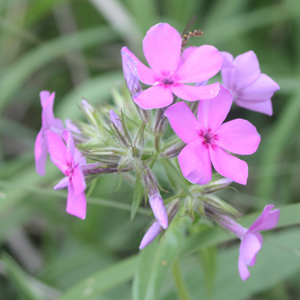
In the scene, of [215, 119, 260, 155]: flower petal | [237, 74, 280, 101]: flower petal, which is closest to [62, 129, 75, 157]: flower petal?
[215, 119, 260, 155]: flower petal

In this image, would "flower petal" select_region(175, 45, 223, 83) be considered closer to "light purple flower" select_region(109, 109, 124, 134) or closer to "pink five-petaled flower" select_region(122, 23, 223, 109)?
"pink five-petaled flower" select_region(122, 23, 223, 109)

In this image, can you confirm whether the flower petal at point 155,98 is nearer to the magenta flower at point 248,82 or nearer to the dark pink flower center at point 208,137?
the dark pink flower center at point 208,137

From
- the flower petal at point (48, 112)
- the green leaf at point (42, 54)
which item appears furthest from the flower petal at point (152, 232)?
the green leaf at point (42, 54)

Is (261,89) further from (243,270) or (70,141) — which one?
(70,141)

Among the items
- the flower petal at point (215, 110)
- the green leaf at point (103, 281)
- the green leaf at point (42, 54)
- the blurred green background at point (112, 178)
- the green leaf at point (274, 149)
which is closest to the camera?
the flower petal at point (215, 110)

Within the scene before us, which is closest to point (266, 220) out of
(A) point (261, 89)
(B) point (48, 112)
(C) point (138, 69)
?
(A) point (261, 89)

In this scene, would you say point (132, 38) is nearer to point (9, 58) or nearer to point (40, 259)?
point (9, 58)

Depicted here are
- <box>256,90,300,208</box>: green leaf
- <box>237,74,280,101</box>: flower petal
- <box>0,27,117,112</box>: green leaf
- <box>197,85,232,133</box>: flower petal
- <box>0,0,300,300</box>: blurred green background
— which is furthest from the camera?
<box>0,27,117,112</box>: green leaf
